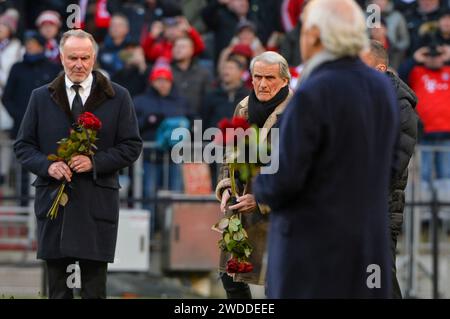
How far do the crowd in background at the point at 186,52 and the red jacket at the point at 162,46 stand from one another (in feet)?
0.05

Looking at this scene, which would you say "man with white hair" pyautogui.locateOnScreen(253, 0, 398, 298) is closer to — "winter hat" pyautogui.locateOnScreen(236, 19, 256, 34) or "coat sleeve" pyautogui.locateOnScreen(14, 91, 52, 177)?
"coat sleeve" pyautogui.locateOnScreen(14, 91, 52, 177)

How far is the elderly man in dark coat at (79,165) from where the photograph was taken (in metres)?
9.02

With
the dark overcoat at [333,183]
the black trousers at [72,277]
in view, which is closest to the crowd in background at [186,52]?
the black trousers at [72,277]

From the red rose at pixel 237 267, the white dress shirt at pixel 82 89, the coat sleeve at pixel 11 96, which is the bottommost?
the red rose at pixel 237 267

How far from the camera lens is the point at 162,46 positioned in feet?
57.4

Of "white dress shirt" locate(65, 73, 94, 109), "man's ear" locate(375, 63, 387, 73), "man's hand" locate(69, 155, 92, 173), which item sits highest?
"man's ear" locate(375, 63, 387, 73)

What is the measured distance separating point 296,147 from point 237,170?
2371mm

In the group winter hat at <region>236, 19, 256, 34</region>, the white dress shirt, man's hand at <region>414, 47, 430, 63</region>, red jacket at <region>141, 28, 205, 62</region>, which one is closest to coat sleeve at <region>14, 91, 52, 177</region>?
the white dress shirt

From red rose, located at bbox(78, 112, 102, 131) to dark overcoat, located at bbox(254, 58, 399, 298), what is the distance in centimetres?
→ 260

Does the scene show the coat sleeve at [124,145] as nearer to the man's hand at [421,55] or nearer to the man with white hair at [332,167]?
the man with white hair at [332,167]

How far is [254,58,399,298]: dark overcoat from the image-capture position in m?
6.26

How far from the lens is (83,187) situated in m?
9.08
